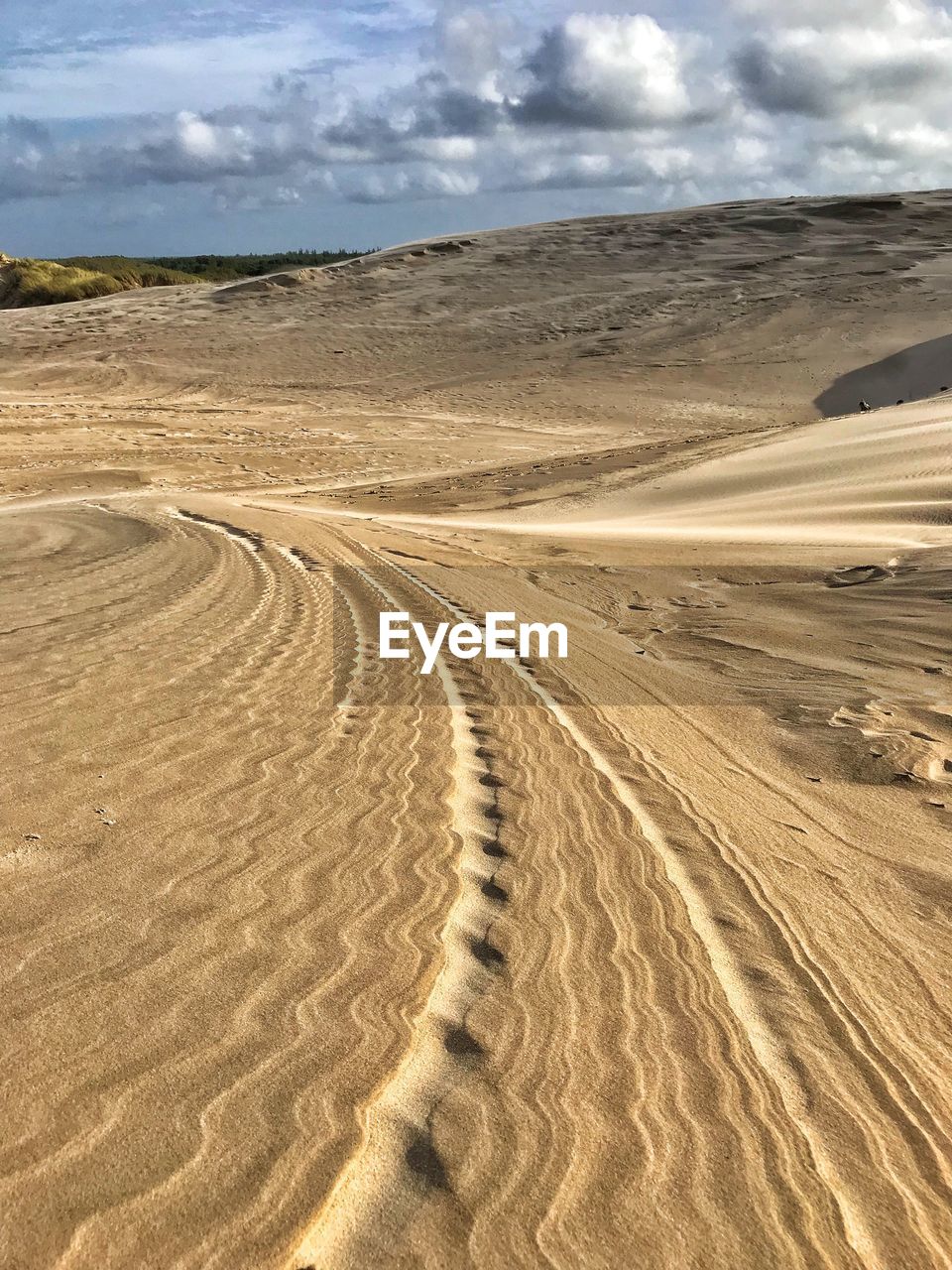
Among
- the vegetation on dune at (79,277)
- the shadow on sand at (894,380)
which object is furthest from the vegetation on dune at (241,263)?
the shadow on sand at (894,380)

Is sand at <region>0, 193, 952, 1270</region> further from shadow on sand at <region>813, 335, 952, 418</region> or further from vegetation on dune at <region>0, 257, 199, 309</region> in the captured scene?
vegetation on dune at <region>0, 257, 199, 309</region>

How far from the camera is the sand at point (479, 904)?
200cm

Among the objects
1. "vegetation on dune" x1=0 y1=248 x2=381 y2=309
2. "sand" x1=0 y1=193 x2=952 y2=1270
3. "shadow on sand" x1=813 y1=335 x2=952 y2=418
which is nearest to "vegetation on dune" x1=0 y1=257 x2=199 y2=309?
"vegetation on dune" x1=0 y1=248 x2=381 y2=309

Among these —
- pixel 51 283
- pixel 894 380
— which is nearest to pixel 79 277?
pixel 51 283

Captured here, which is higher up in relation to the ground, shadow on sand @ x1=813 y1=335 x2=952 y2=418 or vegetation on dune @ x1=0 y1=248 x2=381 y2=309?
vegetation on dune @ x1=0 y1=248 x2=381 y2=309

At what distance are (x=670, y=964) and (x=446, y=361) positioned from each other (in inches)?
1197

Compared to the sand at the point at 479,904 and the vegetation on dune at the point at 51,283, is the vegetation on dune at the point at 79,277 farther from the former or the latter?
the sand at the point at 479,904

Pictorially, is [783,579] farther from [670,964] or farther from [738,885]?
[670,964]

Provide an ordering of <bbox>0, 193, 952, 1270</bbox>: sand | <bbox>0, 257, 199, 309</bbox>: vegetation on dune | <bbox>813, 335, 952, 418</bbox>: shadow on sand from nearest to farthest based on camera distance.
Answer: <bbox>0, 193, 952, 1270</bbox>: sand, <bbox>813, 335, 952, 418</bbox>: shadow on sand, <bbox>0, 257, 199, 309</bbox>: vegetation on dune

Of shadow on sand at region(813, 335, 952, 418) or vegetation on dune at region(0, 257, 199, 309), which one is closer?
shadow on sand at region(813, 335, 952, 418)

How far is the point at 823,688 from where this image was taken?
6.04m

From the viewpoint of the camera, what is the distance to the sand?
200 cm

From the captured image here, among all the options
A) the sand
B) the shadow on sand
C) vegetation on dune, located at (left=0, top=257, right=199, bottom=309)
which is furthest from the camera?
vegetation on dune, located at (left=0, top=257, right=199, bottom=309)

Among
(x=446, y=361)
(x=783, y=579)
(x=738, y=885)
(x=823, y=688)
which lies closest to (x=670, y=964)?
(x=738, y=885)
